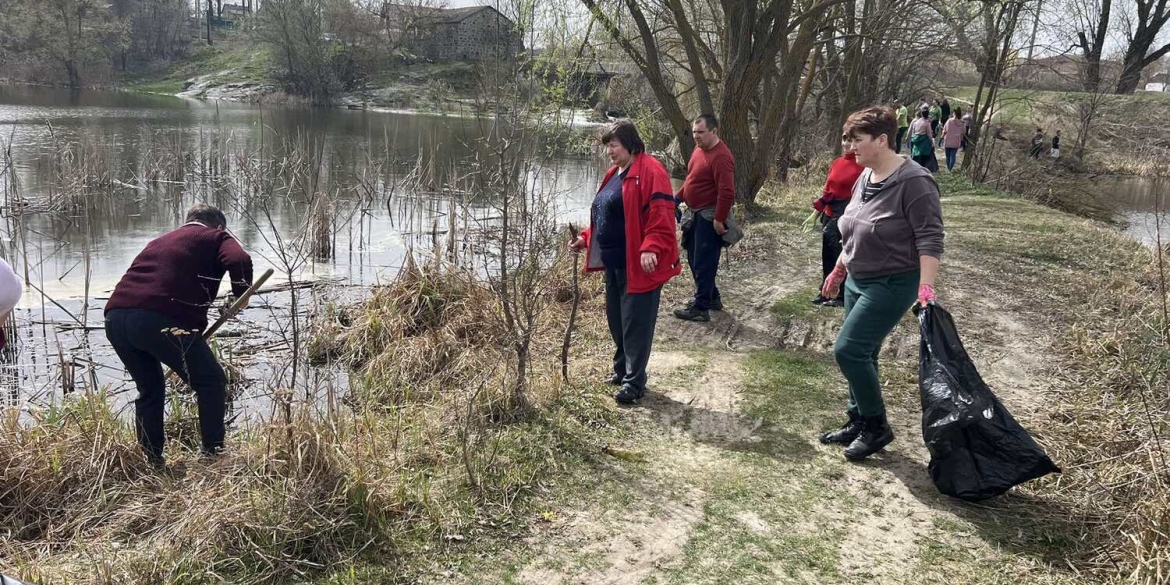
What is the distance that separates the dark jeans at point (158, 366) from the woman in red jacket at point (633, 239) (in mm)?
2069

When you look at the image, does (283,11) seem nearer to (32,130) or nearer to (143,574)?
(32,130)

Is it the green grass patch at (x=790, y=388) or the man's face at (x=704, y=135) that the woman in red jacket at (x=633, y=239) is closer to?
the green grass patch at (x=790, y=388)

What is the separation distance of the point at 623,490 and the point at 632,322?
107 cm

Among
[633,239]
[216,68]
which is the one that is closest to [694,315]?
[633,239]

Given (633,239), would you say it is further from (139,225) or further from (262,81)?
(262,81)

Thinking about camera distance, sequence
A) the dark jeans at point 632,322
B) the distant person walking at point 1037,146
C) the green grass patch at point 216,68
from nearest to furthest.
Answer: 1. the dark jeans at point 632,322
2. the distant person walking at point 1037,146
3. the green grass patch at point 216,68

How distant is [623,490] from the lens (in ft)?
11.3

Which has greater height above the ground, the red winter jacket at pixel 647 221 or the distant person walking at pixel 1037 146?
the distant person walking at pixel 1037 146

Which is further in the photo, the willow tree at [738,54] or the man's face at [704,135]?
the willow tree at [738,54]

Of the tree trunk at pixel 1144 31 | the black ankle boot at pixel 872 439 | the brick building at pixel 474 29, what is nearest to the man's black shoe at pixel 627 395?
the black ankle boot at pixel 872 439

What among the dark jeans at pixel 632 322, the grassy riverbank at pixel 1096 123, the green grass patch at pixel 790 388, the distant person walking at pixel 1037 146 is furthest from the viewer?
the grassy riverbank at pixel 1096 123

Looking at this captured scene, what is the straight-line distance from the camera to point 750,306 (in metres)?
6.63

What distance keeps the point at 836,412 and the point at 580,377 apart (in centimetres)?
153

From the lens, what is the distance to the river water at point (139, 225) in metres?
6.42
